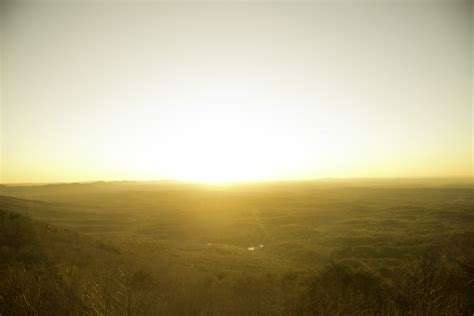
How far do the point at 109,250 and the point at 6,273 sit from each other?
10.3 m

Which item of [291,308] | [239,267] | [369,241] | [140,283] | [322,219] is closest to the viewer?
[291,308]

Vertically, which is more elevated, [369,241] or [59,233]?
[59,233]

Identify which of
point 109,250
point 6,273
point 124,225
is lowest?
point 124,225

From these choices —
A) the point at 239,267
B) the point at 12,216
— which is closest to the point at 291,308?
the point at 239,267

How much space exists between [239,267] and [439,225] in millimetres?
40884

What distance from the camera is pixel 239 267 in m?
26.7

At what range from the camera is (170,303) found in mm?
9055

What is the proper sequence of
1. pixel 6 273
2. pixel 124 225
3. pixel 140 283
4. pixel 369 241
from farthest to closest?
pixel 124 225
pixel 369 241
pixel 140 283
pixel 6 273

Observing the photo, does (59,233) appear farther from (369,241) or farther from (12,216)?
(369,241)

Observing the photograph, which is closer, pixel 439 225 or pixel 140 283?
pixel 140 283

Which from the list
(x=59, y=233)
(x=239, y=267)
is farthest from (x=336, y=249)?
(x=59, y=233)

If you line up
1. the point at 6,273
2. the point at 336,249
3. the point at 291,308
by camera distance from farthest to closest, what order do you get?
the point at 336,249 → the point at 6,273 → the point at 291,308

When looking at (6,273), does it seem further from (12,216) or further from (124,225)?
(124,225)

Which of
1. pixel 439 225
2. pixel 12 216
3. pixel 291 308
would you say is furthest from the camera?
pixel 439 225
